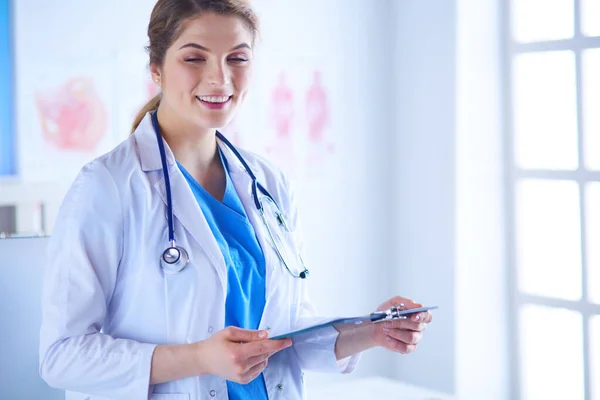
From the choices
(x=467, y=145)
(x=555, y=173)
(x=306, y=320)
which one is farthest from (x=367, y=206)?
(x=306, y=320)

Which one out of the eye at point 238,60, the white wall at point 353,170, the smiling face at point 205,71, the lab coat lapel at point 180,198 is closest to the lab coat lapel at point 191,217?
the lab coat lapel at point 180,198

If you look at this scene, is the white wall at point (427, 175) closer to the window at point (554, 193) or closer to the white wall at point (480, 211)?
the white wall at point (480, 211)

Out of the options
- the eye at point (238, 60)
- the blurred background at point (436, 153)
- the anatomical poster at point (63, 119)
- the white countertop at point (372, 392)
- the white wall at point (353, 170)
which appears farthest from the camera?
the white wall at point (353, 170)

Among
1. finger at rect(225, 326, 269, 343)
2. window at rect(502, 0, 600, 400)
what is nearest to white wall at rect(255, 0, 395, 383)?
window at rect(502, 0, 600, 400)

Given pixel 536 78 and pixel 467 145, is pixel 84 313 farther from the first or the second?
pixel 536 78

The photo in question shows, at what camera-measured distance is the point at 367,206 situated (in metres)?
3.32

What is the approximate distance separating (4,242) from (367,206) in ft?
7.05

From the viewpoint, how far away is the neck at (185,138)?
140cm

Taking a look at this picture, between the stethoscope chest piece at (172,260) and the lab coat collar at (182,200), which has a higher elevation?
the lab coat collar at (182,200)

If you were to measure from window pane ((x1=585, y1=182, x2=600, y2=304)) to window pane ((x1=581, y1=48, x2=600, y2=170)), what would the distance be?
0.10 m

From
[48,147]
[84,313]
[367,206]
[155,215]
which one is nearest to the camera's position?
[84,313]

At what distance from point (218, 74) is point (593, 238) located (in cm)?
201

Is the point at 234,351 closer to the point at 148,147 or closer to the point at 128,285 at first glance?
the point at 128,285

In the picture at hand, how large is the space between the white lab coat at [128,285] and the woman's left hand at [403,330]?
0.20 meters
